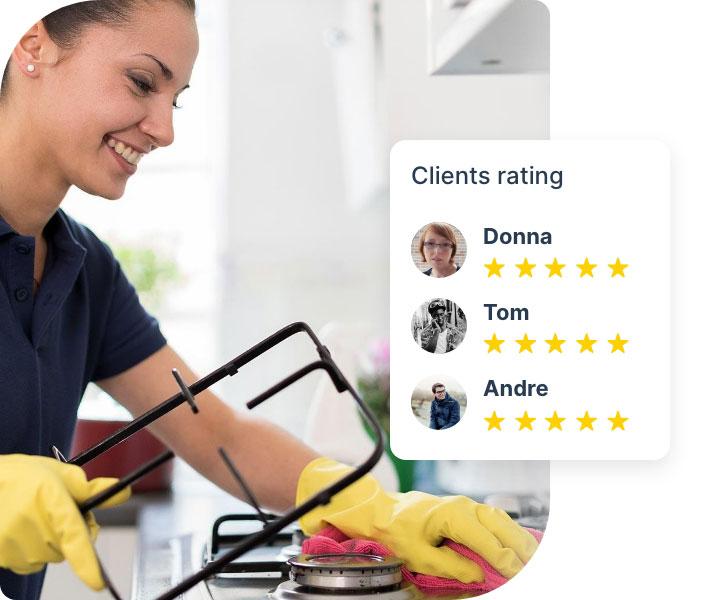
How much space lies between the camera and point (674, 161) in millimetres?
517

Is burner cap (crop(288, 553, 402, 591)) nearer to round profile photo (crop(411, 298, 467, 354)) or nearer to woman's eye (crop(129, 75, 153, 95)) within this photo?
round profile photo (crop(411, 298, 467, 354))

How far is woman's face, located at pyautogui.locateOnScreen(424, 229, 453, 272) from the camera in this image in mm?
521

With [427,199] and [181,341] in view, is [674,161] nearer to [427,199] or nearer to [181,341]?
[427,199]

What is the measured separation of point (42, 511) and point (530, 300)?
0.29 metres

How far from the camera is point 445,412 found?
Answer: 52cm

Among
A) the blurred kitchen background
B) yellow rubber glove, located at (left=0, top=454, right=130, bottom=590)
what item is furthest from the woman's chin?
the blurred kitchen background

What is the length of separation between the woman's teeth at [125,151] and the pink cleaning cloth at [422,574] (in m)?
0.32

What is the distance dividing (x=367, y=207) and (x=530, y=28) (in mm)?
2042

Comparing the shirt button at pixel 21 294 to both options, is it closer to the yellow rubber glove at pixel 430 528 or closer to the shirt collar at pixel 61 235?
the shirt collar at pixel 61 235

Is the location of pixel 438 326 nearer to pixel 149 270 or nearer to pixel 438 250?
pixel 438 250

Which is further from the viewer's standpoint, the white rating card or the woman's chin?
the woman's chin

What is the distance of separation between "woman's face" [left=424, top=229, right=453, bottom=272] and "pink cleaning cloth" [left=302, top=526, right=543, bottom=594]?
0.79 feet

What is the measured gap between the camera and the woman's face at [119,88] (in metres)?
0.68

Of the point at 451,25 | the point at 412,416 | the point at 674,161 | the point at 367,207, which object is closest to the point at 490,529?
the point at 412,416
